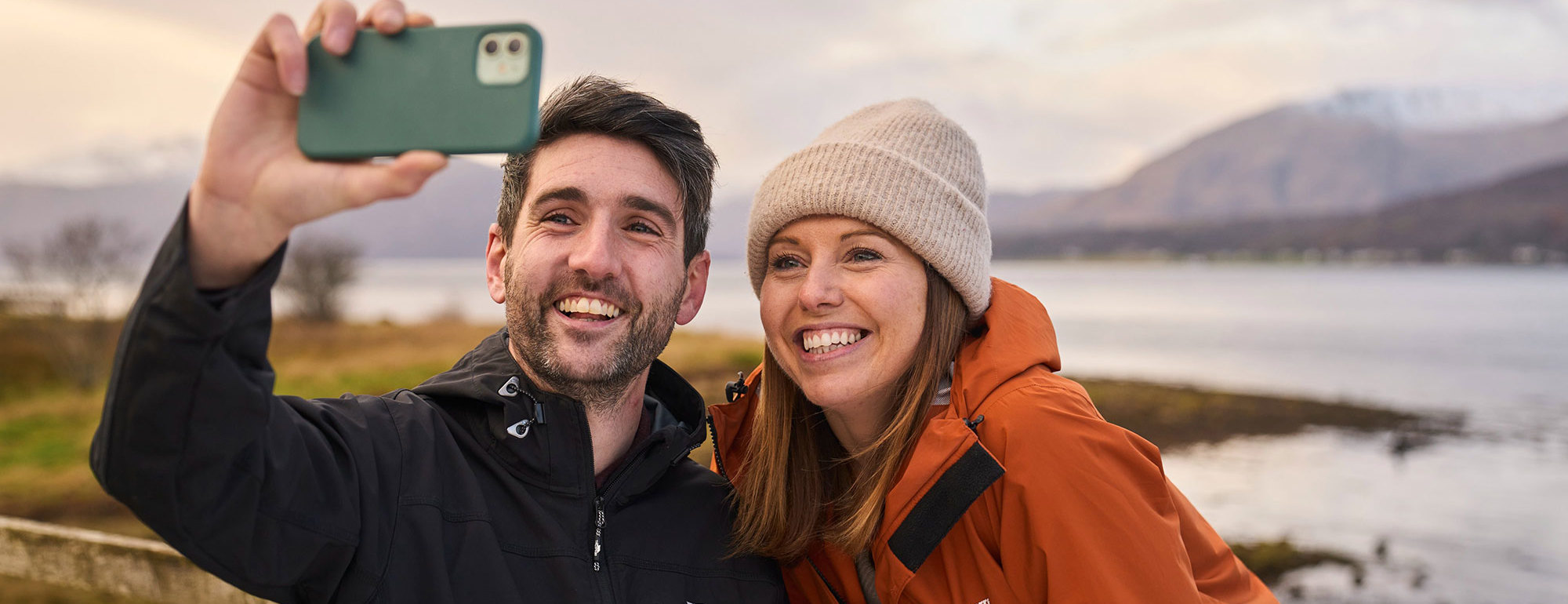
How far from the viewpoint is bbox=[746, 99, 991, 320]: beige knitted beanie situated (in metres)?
2.93

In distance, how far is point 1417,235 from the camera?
503 ft

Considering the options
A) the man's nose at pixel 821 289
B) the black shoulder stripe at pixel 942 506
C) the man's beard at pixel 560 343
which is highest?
the man's nose at pixel 821 289

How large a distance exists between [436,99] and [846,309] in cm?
170

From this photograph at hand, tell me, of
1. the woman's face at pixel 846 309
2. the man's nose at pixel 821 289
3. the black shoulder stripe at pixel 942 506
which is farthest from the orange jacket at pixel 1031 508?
the man's nose at pixel 821 289

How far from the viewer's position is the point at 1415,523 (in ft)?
48.6

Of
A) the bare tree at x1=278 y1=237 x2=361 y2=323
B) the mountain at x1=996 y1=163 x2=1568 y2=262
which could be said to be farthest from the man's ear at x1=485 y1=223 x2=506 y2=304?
the mountain at x1=996 y1=163 x2=1568 y2=262

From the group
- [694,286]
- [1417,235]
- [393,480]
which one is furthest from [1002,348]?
[1417,235]

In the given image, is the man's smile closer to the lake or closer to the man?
the man

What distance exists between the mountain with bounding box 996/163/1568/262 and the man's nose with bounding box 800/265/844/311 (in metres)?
164

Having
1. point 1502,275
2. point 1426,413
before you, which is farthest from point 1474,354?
point 1502,275

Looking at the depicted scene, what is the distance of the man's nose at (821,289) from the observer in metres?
2.88

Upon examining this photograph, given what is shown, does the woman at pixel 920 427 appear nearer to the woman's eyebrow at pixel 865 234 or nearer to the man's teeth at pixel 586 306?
the woman's eyebrow at pixel 865 234

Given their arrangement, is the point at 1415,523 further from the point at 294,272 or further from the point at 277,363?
the point at 294,272

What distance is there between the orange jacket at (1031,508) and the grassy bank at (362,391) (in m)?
9.48
